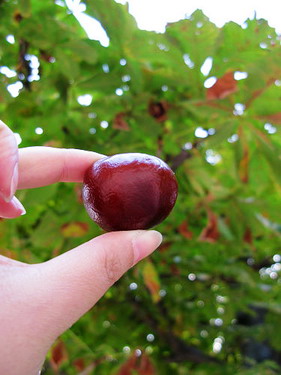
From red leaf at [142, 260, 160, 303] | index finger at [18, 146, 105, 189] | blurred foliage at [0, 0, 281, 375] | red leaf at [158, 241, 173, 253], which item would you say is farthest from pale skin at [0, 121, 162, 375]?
red leaf at [158, 241, 173, 253]

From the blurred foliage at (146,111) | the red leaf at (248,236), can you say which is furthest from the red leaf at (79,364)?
the red leaf at (248,236)

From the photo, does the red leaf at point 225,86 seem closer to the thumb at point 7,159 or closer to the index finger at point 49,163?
the index finger at point 49,163

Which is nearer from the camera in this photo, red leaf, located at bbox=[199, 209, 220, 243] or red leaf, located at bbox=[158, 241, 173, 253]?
red leaf, located at bbox=[199, 209, 220, 243]

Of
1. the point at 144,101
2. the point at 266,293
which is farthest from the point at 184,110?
the point at 266,293

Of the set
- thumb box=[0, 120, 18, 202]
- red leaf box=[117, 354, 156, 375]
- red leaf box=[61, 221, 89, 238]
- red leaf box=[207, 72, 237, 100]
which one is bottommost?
red leaf box=[117, 354, 156, 375]

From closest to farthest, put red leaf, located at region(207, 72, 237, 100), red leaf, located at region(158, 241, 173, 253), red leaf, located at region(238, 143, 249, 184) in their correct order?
1. red leaf, located at region(207, 72, 237, 100)
2. red leaf, located at region(238, 143, 249, 184)
3. red leaf, located at region(158, 241, 173, 253)

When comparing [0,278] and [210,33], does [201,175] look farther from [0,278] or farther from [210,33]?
[0,278]

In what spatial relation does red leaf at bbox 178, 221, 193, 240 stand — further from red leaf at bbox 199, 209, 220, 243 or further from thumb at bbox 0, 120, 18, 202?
thumb at bbox 0, 120, 18, 202
